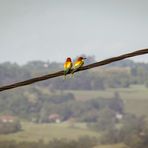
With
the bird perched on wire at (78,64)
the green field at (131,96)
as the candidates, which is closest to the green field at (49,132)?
the green field at (131,96)

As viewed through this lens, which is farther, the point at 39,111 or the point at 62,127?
the point at 39,111

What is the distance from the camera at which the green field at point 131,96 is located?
17547 mm

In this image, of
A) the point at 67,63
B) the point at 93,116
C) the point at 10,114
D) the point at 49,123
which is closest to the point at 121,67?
the point at 93,116

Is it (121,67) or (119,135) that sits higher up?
(121,67)

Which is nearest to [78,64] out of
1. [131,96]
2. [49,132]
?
[131,96]

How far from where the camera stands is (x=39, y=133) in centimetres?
1852

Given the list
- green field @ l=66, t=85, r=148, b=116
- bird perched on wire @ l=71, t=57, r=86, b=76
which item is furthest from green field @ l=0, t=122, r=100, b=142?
bird perched on wire @ l=71, t=57, r=86, b=76

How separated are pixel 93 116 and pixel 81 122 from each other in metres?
0.79

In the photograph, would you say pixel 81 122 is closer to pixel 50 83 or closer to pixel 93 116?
pixel 93 116

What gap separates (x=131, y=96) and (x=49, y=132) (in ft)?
13.2

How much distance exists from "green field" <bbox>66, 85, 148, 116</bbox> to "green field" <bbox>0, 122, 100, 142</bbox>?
5.94 feet

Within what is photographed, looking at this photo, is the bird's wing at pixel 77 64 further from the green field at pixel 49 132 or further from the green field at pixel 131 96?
the green field at pixel 131 96

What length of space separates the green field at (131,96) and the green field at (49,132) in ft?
5.94

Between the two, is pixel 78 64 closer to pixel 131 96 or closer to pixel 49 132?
pixel 131 96
